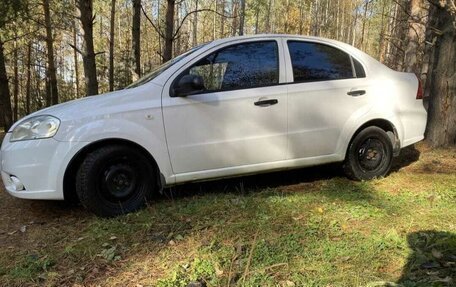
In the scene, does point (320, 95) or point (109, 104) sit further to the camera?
point (320, 95)

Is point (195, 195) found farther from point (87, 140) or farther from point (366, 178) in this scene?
point (366, 178)

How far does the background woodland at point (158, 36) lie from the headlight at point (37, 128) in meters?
5.13

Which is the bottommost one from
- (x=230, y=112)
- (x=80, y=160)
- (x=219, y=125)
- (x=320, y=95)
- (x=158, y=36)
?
(x=80, y=160)

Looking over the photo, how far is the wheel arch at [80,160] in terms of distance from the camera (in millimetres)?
4223

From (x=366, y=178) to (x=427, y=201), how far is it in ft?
2.98

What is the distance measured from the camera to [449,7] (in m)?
5.78

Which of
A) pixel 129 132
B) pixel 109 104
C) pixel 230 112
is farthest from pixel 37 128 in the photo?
pixel 230 112

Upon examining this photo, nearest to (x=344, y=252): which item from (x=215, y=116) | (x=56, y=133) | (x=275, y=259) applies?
(x=275, y=259)

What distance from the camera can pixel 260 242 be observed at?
11.8ft

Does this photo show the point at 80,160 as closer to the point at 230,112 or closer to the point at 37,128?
the point at 37,128

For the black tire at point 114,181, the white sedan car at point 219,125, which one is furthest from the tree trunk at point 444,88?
the black tire at point 114,181

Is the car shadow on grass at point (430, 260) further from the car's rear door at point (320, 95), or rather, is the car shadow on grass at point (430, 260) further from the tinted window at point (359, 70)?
the tinted window at point (359, 70)

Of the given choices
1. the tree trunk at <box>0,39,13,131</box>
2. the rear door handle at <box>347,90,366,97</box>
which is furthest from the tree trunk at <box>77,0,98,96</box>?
the rear door handle at <box>347,90,366,97</box>

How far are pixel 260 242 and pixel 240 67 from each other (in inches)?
79.9
